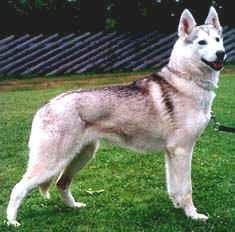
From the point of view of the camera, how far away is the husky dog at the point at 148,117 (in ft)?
19.2

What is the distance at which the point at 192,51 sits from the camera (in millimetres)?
6008

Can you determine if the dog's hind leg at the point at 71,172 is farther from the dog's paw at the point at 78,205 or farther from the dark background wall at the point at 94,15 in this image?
the dark background wall at the point at 94,15

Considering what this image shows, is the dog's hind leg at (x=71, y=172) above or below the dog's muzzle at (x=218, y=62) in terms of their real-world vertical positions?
below

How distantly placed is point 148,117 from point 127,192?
131cm

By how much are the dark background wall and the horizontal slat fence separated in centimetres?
65

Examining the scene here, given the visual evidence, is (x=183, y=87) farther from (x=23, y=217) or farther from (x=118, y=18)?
(x=118, y=18)

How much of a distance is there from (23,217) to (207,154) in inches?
140

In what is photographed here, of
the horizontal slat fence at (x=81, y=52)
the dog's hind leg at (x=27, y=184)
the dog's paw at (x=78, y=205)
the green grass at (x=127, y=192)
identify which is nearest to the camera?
the dog's hind leg at (x=27, y=184)

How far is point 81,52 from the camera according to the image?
21.9 metres

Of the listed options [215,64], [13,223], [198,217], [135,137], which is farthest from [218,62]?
[13,223]

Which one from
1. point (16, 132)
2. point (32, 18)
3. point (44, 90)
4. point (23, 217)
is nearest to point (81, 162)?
point (23, 217)

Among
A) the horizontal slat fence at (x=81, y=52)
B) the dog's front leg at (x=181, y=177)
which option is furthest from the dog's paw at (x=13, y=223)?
the horizontal slat fence at (x=81, y=52)

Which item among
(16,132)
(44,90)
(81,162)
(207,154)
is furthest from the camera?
(44,90)

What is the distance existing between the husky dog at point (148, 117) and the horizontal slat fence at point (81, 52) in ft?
50.4
